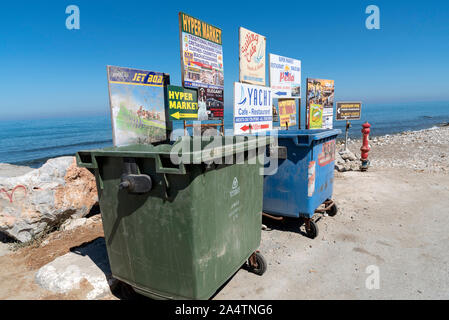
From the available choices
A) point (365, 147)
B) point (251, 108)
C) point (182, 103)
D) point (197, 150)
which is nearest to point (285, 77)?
point (251, 108)

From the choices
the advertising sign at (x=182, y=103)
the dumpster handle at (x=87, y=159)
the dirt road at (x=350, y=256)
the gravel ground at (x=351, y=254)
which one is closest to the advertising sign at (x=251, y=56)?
the advertising sign at (x=182, y=103)

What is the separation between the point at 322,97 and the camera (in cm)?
950

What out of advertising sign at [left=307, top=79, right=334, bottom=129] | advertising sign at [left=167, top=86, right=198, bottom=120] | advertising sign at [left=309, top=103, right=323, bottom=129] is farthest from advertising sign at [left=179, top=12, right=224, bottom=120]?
advertising sign at [left=309, top=103, right=323, bottom=129]

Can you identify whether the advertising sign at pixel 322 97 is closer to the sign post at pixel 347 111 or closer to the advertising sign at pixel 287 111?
the sign post at pixel 347 111

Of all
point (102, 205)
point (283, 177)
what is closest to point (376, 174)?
point (283, 177)

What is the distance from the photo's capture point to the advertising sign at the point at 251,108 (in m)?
5.98

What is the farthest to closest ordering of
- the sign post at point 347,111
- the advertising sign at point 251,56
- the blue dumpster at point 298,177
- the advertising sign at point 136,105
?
the sign post at point 347,111 → the advertising sign at point 251,56 → the blue dumpster at point 298,177 → the advertising sign at point 136,105

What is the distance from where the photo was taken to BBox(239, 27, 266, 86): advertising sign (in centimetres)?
664

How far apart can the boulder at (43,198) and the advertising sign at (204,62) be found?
2.66 metres

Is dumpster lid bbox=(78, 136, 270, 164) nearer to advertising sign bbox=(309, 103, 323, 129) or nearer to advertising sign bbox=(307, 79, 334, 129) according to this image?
advertising sign bbox=(307, 79, 334, 129)

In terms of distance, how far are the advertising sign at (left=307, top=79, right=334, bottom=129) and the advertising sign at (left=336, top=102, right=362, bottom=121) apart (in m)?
0.42

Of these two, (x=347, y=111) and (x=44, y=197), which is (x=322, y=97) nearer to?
(x=347, y=111)

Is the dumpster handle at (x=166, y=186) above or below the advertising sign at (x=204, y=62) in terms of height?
below

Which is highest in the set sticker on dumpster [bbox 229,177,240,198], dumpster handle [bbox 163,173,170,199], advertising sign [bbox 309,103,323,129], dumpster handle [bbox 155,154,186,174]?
advertising sign [bbox 309,103,323,129]
